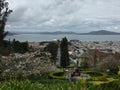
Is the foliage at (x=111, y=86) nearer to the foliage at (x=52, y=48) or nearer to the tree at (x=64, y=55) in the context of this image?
the tree at (x=64, y=55)

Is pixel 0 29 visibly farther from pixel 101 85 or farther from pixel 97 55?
pixel 101 85

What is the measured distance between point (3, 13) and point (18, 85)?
38.9 metres

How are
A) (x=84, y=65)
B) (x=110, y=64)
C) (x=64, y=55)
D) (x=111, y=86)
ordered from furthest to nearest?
(x=64, y=55) < (x=84, y=65) < (x=110, y=64) < (x=111, y=86)

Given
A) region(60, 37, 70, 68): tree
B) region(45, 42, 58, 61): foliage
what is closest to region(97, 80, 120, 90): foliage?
region(60, 37, 70, 68): tree

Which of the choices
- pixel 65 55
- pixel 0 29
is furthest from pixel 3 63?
pixel 65 55

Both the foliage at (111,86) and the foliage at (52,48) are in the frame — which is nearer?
the foliage at (111,86)

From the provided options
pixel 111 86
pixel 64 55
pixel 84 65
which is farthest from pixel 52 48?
pixel 111 86

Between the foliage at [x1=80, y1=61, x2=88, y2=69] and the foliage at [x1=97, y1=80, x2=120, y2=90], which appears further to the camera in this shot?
the foliage at [x1=80, y1=61, x2=88, y2=69]

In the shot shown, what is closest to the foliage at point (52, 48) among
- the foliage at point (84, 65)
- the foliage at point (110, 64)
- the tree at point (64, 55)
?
the tree at point (64, 55)

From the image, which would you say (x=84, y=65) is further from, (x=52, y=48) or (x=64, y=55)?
(x=52, y=48)

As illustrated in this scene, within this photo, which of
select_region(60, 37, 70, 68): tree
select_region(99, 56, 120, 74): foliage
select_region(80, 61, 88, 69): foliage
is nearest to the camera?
select_region(99, 56, 120, 74): foliage

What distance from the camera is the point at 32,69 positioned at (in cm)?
3434

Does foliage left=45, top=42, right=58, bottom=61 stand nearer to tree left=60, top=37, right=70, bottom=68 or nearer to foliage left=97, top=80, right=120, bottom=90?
tree left=60, top=37, right=70, bottom=68

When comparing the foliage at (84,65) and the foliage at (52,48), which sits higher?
the foliage at (52,48)
